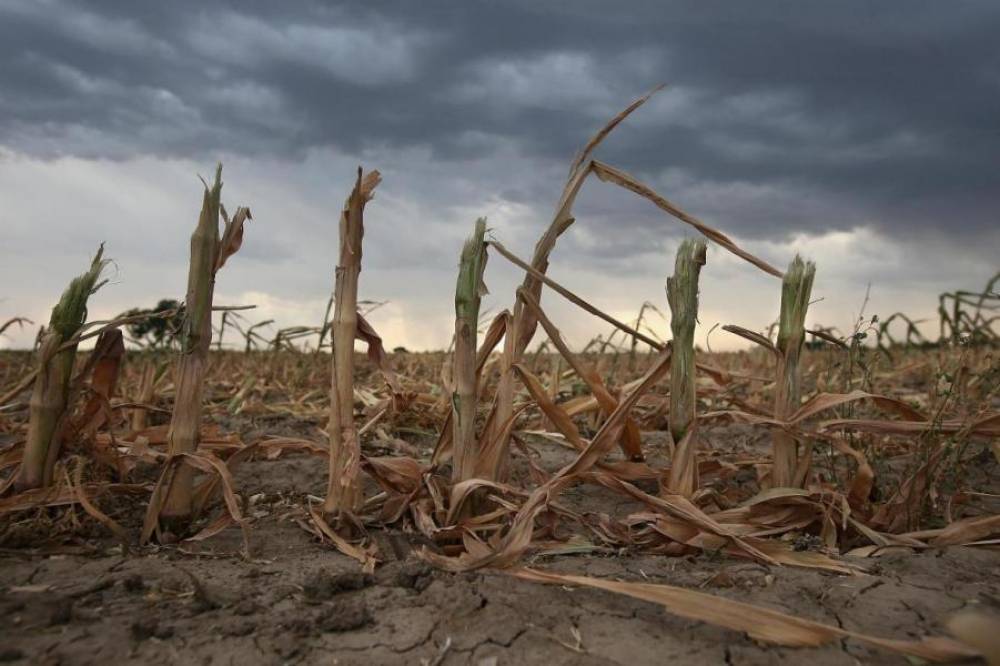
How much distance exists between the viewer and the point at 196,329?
2672 millimetres

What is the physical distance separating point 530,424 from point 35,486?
245 cm

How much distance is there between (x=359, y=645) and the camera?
1.93 meters

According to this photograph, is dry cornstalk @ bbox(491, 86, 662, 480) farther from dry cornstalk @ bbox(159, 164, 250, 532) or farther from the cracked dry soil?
dry cornstalk @ bbox(159, 164, 250, 532)

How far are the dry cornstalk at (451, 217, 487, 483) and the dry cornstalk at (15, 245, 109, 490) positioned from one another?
4.18 feet

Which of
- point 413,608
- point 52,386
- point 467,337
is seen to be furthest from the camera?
point 52,386

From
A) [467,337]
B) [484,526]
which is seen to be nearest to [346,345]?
[467,337]

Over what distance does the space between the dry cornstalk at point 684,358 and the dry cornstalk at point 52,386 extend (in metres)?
1.96

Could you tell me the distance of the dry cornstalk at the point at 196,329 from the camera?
8.73 feet

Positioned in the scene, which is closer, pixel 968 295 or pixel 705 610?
pixel 705 610

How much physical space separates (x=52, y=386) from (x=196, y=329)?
1.84 feet

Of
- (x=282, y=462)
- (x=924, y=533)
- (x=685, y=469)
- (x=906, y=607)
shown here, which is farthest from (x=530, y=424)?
A: (x=906, y=607)

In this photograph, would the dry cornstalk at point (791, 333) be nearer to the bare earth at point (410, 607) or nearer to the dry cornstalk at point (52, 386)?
the bare earth at point (410, 607)

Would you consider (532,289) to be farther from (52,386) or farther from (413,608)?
(52,386)

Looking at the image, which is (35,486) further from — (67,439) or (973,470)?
(973,470)
